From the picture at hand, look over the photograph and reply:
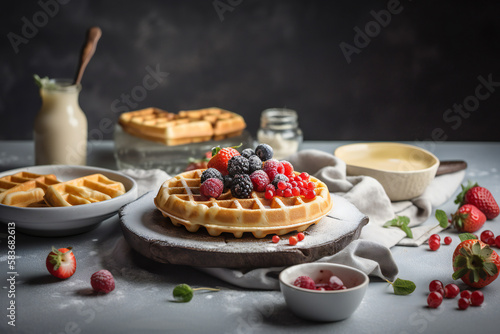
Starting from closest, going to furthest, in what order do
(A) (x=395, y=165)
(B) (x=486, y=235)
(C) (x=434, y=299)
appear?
(C) (x=434, y=299)
(B) (x=486, y=235)
(A) (x=395, y=165)

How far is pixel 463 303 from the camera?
5.53ft

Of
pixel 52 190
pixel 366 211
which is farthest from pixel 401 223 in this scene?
pixel 52 190

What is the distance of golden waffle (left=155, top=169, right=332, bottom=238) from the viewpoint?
1.86 m

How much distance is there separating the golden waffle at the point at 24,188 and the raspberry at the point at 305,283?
1.03 metres

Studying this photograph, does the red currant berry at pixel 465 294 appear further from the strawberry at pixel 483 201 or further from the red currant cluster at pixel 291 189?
the strawberry at pixel 483 201

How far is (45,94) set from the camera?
297cm

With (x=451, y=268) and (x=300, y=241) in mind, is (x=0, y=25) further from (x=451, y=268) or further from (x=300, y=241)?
(x=451, y=268)

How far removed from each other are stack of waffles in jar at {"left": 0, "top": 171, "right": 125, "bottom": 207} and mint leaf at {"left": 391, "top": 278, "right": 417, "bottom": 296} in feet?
3.43

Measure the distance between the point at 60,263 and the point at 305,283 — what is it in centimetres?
73

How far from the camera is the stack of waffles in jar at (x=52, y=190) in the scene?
2.11 metres

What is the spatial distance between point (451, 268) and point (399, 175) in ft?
2.05

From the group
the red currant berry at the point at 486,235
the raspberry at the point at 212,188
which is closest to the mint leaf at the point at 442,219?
the red currant berry at the point at 486,235

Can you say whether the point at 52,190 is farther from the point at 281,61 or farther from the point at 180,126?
the point at 281,61

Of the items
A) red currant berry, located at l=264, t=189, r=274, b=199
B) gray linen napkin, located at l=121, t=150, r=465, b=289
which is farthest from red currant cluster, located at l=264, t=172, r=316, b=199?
gray linen napkin, located at l=121, t=150, r=465, b=289
